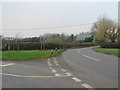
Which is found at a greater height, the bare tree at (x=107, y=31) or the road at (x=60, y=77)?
the bare tree at (x=107, y=31)

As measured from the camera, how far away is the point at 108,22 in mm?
42688

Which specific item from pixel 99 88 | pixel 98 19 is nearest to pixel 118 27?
pixel 98 19

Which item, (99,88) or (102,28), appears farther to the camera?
(102,28)

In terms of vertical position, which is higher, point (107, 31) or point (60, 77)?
point (107, 31)

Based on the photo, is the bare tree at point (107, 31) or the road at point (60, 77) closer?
the road at point (60, 77)

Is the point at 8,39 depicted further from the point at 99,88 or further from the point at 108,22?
the point at 99,88

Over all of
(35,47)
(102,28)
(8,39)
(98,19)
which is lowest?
→ (35,47)

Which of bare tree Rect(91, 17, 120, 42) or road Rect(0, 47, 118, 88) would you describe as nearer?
road Rect(0, 47, 118, 88)

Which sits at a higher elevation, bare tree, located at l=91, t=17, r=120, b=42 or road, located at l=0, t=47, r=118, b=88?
bare tree, located at l=91, t=17, r=120, b=42

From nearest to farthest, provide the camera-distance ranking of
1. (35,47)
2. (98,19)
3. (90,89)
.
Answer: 1. (90,89)
2. (35,47)
3. (98,19)

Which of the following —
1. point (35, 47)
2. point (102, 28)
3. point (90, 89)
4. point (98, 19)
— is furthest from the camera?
point (98, 19)

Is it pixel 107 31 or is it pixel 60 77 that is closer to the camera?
pixel 60 77

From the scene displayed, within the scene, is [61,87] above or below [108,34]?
below

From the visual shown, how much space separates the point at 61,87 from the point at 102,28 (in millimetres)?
41078
